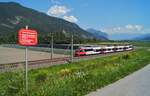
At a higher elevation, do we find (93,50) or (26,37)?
(26,37)

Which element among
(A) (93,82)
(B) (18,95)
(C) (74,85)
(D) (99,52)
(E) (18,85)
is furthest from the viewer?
(D) (99,52)

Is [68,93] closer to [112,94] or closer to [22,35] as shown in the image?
[112,94]

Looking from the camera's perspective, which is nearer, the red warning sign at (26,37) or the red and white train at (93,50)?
the red warning sign at (26,37)

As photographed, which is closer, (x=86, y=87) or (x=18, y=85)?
(x=18, y=85)

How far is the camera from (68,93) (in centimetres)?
1376

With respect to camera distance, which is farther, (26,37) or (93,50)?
(93,50)

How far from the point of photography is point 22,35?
12.5 m

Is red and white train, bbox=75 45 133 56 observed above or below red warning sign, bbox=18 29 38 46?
Result: below

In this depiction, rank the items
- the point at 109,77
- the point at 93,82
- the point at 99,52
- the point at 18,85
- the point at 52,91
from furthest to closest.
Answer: the point at 99,52, the point at 109,77, the point at 93,82, the point at 18,85, the point at 52,91

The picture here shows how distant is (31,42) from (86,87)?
444cm

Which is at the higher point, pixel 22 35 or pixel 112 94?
pixel 22 35

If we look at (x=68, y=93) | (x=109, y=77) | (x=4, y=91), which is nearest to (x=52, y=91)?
(x=68, y=93)

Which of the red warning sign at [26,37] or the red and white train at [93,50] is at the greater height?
the red warning sign at [26,37]

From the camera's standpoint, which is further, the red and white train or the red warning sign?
the red and white train
